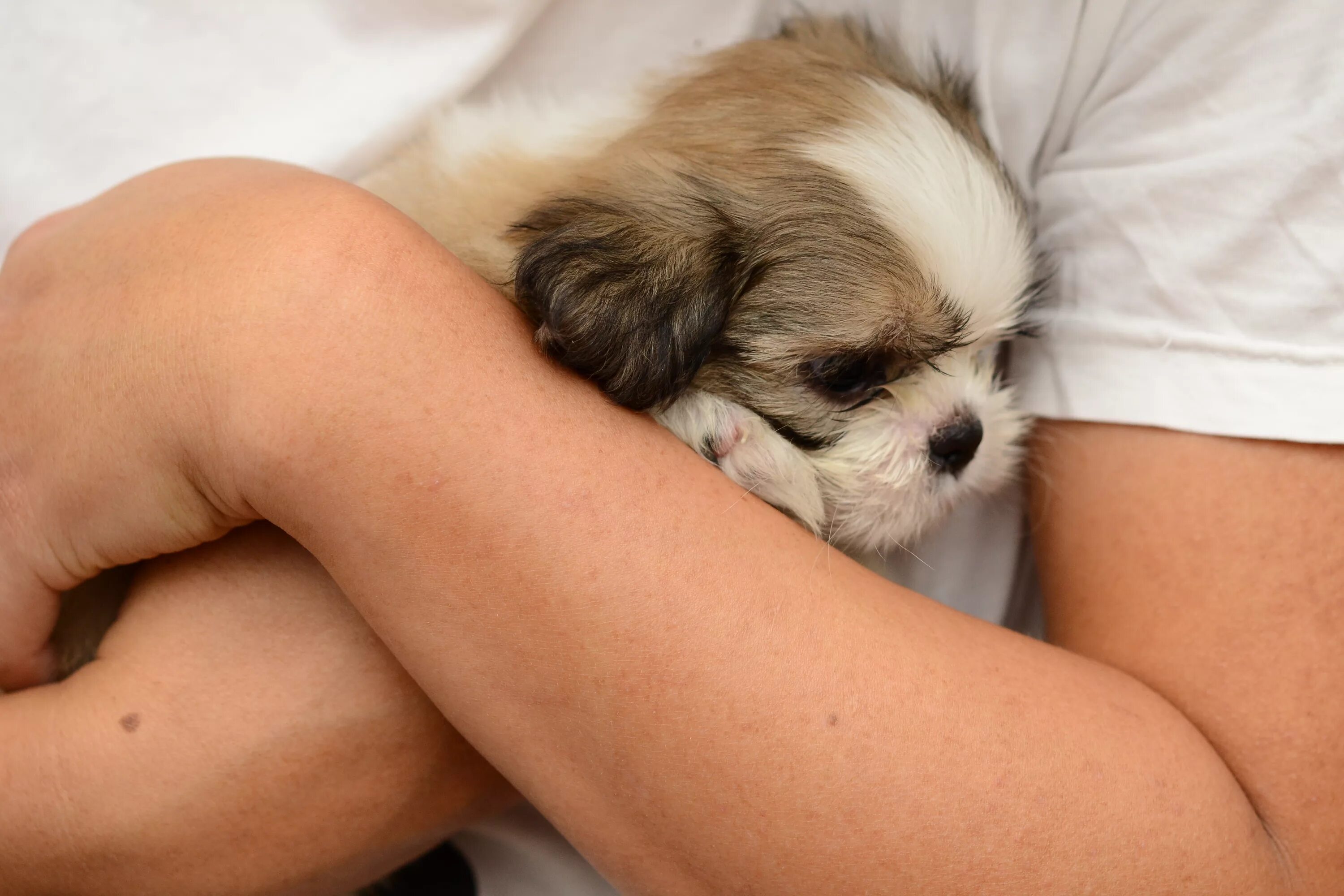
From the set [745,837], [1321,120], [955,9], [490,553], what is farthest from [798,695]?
[955,9]

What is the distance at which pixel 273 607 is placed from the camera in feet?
3.37

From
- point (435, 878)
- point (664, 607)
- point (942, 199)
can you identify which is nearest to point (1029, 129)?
point (942, 199)

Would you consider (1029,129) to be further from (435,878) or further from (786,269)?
(435,878)

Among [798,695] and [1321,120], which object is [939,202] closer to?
[1321,120]

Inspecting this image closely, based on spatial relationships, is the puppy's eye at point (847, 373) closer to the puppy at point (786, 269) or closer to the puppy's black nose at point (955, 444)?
the puppy at point (786, 269)

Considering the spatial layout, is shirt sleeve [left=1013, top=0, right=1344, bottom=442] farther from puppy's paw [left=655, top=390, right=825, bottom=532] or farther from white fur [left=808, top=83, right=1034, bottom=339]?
puppy's paw [left=655, top=390, right=825, bottom=532]

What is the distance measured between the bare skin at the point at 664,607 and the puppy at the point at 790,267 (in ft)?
0.33

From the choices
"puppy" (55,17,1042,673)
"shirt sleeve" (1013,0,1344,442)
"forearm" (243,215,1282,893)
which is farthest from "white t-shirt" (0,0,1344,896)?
"forearm" (243,215,1282,893)

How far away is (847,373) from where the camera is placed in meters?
1.08

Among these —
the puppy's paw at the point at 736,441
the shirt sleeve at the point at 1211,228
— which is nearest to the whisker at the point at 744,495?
the puppy's paw at the point at 736,441

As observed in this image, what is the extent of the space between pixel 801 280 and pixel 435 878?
1.09 metres

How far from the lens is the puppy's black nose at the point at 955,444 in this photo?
45.5 inches

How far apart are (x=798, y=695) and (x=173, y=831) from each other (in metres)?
0.66

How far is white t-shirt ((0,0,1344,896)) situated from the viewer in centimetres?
92
